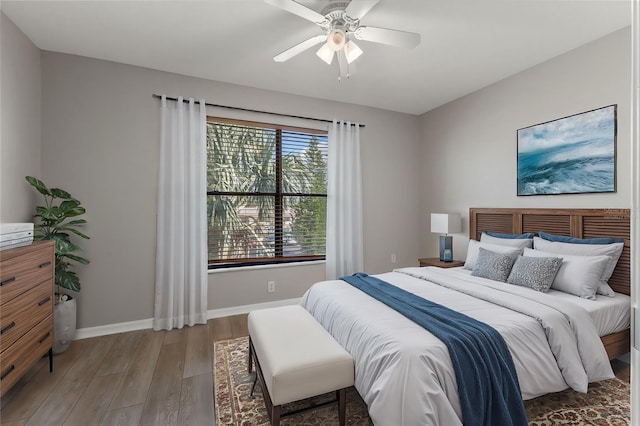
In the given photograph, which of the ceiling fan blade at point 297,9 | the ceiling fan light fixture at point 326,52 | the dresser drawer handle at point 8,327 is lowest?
the dresser drawer handle at point 8,327

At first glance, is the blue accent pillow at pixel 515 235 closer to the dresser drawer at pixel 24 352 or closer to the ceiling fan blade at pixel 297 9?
the ceiling fan blade at pixel 297 9

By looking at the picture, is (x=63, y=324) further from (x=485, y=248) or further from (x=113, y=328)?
(x=485, y=248)

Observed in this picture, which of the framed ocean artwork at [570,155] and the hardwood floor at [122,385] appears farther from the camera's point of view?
the framed ocean artwork at [570,155]

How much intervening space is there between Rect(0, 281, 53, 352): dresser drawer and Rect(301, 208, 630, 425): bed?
6.39 ft

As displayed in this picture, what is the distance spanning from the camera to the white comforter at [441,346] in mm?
1386

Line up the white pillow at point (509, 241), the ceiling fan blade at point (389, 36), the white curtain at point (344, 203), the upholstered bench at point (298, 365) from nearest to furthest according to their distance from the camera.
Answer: the upholstered bench at point (298, 365) → the ceiling fan blade at point (389, 36) → the white pillow at point (509, 241) → the white curtain at point (344, 203)

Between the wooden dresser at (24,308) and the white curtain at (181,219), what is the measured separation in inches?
36.5

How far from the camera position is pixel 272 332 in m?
1.91

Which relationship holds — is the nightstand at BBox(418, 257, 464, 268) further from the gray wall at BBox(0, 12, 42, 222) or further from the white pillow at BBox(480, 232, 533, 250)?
the gray wall at BBox(0, 12, 42, 222)

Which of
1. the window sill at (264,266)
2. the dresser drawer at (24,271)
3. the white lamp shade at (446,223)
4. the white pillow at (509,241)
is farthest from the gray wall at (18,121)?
the white pillow at (509,241)

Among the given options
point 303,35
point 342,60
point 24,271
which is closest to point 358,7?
point 342,60

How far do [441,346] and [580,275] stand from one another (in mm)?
1604

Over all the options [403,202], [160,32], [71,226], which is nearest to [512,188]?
[403,202]

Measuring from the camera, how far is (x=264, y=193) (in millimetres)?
3717
